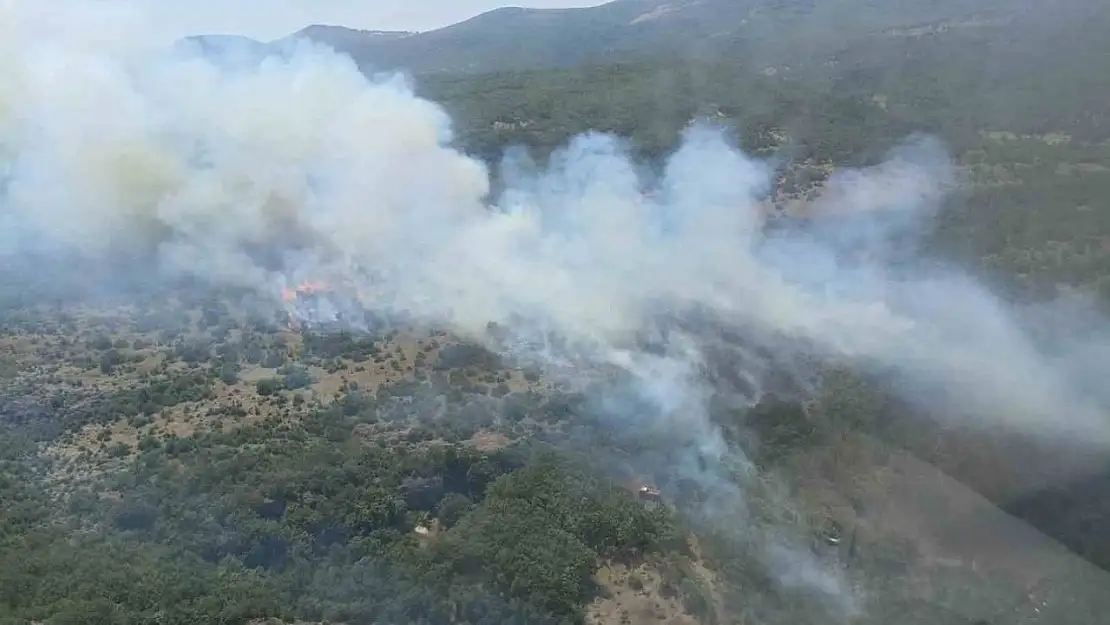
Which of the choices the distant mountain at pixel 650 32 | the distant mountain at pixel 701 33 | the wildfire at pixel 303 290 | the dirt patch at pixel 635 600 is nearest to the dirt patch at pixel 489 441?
the dirt patch at pixel 635 600

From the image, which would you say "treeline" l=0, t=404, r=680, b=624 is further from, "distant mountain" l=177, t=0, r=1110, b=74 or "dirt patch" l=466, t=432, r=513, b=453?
"distant mountain" l=177, t=0, r=1110, b=74

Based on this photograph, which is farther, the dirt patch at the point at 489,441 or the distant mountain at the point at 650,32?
the distant mountain at the point at 650,32

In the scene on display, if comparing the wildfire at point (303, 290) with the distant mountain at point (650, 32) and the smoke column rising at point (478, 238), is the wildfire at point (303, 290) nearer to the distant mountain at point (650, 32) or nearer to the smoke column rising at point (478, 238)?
the smoke column rising at point (478, 238)

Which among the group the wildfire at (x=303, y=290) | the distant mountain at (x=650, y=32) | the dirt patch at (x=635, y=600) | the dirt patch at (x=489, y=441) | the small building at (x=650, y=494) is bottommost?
the dirt patch at (x=635, y=600)

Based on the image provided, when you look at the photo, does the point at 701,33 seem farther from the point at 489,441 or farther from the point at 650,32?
the point at 489,441

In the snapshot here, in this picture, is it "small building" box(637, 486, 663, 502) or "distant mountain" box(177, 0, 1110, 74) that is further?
"distant mountain" box(177, 0, 1110, 74)

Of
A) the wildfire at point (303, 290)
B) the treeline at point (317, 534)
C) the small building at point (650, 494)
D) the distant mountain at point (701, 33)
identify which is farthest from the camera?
the distant mountain at point (701, 33)

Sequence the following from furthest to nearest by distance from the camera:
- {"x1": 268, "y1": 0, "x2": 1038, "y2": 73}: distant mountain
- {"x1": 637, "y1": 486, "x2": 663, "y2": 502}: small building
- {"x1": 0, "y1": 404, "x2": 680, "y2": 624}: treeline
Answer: {"x1": 268, "y1": 0, "x2": 1038, "y2": 73}: distant mountain
{"x1": 637, "y1": 486, "x2": 663, "y2": 502}: small building
{"x1": 0, "y1": 404, "x2": 680, "y2": 624}: treeline

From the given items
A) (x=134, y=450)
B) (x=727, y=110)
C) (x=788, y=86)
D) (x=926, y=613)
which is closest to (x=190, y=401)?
(x=134, y=450)

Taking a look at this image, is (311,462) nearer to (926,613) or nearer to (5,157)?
(926,613)

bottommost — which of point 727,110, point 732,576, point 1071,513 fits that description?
point 732,576

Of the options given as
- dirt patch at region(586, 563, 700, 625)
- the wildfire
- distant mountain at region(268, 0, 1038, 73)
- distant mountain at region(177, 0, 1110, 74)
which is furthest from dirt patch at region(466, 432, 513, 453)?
distant mountain at region(268, 0, 1038, 73)
